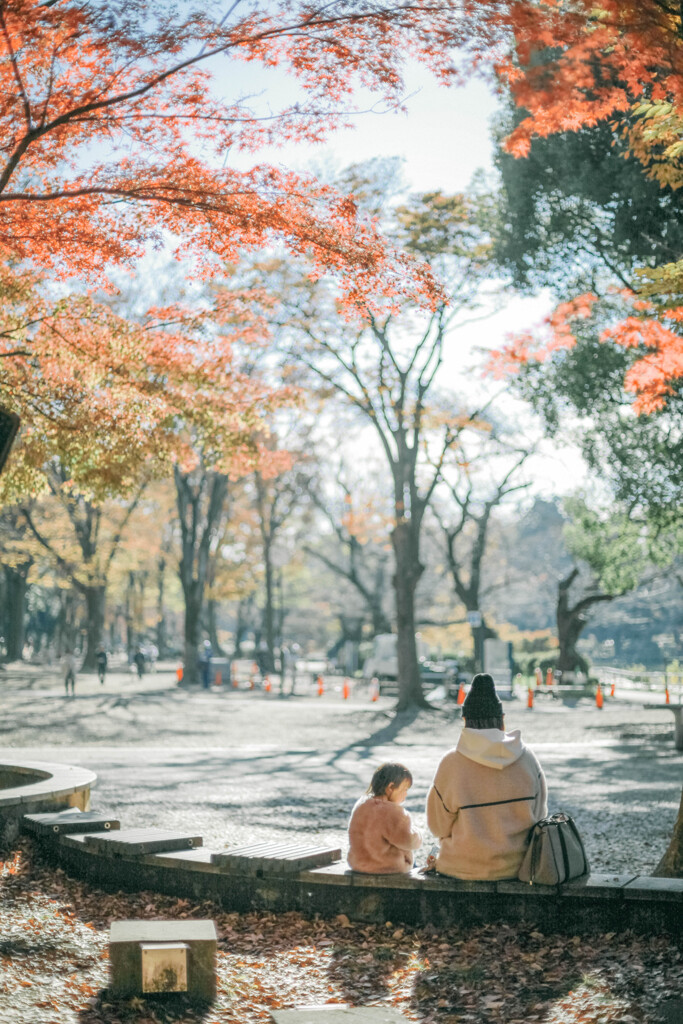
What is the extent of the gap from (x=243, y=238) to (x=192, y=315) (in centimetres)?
355

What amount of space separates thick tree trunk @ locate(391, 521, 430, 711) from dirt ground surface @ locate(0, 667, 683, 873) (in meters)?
0.78

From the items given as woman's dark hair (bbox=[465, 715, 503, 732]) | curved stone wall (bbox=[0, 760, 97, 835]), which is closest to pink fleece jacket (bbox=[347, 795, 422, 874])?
woman's dark hair (bbox=[465, 715, 503, 732])

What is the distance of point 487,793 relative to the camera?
5402mm

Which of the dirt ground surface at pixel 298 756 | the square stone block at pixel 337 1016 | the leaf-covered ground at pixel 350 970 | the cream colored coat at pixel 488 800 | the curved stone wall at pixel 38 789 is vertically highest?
the cream colored coat at pixel 488 800

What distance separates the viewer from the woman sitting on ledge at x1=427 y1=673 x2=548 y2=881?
5.36m

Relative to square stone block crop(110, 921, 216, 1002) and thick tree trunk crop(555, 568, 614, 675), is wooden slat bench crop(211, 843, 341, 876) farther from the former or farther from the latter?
thick tree trunk crop(555, 568, 614, 675)

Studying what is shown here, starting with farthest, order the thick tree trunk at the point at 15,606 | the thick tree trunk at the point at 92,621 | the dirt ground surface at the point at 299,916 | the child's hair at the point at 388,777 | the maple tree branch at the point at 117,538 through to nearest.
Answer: the thick tree trunk at the point at 15,606
the thick tree trunk at the point at 92,621
the maple tree branch at the point at 117,538
the child's hair at the point at 388,777
the dirt ground surface at the point at 299,916

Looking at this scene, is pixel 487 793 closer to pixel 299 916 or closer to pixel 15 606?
pixel 299 916

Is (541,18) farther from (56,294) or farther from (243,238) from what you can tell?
(56,294)

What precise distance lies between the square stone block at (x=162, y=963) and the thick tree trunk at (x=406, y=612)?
20.8 m

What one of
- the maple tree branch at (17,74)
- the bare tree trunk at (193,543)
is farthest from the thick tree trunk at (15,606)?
the maple tree branch at (17,74)

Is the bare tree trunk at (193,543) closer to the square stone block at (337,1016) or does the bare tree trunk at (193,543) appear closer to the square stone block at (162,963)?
the square stone block at (162,963)

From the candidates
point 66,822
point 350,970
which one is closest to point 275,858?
point 350,970

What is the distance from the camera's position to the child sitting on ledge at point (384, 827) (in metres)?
5.71
